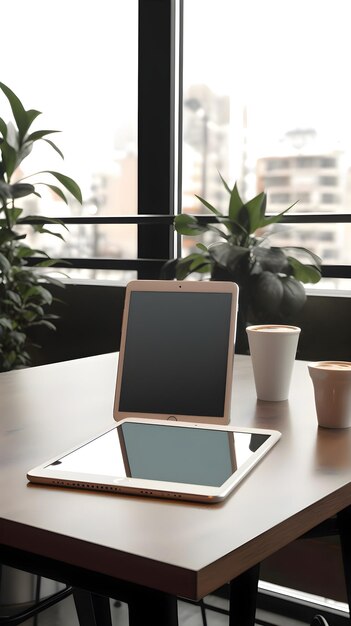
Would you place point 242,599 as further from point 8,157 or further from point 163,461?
point 8,157

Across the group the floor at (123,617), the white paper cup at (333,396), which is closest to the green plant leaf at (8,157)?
the floor at (123,617)

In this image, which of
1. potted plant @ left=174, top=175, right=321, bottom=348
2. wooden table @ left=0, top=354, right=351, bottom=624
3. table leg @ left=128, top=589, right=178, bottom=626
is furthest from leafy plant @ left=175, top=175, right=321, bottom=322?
table leg @ left=128, top=589, right=178, bottom=626

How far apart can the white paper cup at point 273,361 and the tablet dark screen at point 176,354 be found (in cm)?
16

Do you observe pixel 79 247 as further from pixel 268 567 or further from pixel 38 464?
pixel 38 464

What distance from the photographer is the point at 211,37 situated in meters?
3.52

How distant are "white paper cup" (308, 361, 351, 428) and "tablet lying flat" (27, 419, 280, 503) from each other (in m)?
0.11

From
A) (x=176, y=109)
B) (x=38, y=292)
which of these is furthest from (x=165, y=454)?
(x=176, y=109)

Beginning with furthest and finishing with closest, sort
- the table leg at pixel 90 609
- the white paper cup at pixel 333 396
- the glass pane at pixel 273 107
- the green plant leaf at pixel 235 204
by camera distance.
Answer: the glass pane at pixel 273 107 < the green plant leaf at pixel 235 204 < the table leg at pixel 90 609 < the white paper cup at pixel 333 396

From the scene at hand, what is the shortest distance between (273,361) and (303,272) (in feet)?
4.73

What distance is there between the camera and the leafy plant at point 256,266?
2842mm

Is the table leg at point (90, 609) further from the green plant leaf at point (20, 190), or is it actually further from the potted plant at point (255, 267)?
the green plant leaf at point (20, 190)

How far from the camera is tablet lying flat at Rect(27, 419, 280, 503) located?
3.30 ft

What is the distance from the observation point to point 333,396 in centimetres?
131

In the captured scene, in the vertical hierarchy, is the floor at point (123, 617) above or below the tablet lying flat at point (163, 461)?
below
